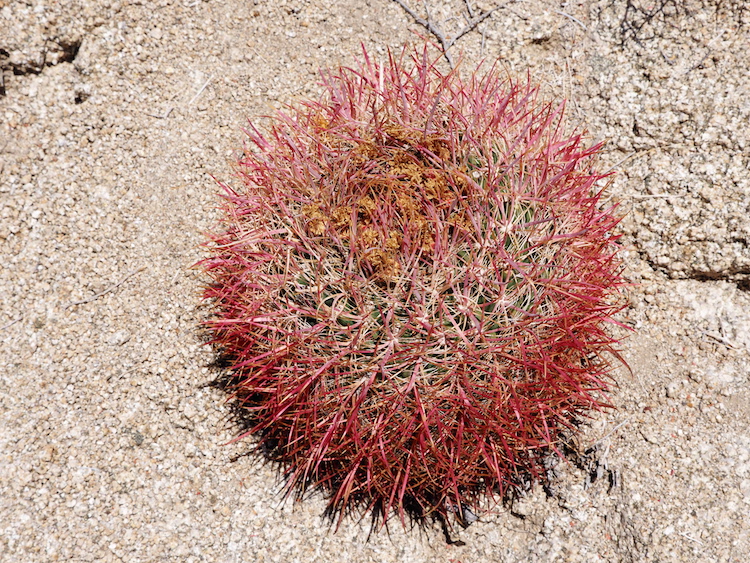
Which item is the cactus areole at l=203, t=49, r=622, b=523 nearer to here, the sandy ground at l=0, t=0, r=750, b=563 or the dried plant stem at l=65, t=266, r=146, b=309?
the sandy ground at l=0, t=0, r=750, b=563

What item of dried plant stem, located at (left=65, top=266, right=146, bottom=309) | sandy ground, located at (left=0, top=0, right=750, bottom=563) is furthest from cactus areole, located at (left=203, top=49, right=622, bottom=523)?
dried plant stem, located at (left=65, top=266, right=146, bottom=309)

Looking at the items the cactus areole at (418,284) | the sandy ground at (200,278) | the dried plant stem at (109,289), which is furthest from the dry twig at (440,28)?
the dried plant stem at (109,289)

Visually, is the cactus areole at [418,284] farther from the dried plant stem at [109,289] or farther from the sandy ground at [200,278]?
the dried plant stem at [109,289]

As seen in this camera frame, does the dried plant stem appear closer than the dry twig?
Yes

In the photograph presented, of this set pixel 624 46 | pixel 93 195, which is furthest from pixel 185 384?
pixel 624 46

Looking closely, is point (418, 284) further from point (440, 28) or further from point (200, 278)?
point (440, 28)

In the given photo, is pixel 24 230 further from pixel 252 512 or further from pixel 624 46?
pixel 624 46
